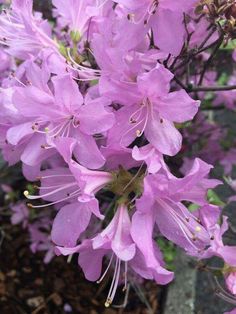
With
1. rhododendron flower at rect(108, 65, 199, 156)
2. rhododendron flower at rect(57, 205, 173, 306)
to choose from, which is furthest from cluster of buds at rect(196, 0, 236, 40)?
rhododendron flower at rect(57, 205, 173, 306)

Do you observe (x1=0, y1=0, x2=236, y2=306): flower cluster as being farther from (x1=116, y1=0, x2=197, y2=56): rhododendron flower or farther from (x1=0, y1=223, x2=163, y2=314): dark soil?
(x1=0, y1=223, x2=163, y2=314): dark soil

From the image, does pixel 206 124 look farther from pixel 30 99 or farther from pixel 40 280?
pixel 30 99

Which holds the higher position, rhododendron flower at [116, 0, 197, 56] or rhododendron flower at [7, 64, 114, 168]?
rhododendron flower at [116, 0, 197, 56]

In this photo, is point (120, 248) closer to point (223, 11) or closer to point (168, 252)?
point (223, 11)

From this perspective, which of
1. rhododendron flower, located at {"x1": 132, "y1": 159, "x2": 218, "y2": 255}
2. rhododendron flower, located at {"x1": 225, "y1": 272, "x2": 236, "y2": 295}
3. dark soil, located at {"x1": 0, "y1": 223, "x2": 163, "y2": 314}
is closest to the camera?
rhododendron flower, located at {"x1": 132, "y1": 159, "x2": 218, "y2": 255}

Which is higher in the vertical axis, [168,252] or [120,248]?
[120,248]

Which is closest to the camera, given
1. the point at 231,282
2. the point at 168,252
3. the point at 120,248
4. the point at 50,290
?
the point at 120,248

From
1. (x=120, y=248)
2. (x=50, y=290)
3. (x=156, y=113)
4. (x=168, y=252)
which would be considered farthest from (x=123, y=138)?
(x=50, y=290)
